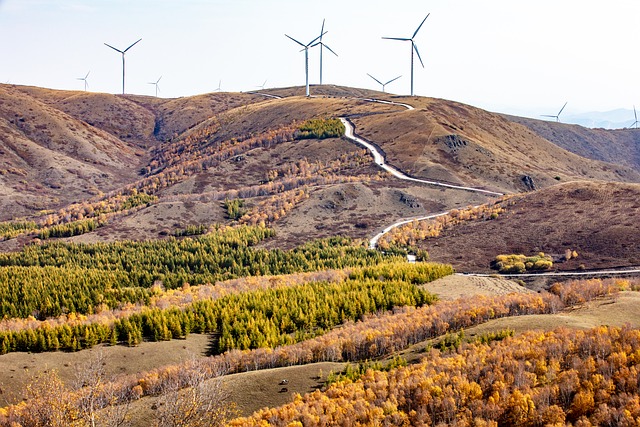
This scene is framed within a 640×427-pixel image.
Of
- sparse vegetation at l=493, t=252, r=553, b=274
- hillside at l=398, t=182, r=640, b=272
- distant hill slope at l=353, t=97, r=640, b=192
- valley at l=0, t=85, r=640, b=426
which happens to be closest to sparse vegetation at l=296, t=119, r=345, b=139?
valley at l=0, t=85, r=640, b=426

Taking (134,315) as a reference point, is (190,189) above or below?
above

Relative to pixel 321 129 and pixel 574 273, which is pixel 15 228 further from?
pixel 574 273

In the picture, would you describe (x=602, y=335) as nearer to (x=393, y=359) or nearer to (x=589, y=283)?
(x=393, y=359)

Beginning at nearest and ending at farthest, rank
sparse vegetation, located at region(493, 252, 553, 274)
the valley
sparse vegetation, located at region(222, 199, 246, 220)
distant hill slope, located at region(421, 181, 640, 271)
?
the valley → sparse vegetation, located at region(493, 252, 553, 274) → distant hill slope, located at region(421, 181, 640, 271) → sparse vegetation, located at region(222, 199, 246, 220)

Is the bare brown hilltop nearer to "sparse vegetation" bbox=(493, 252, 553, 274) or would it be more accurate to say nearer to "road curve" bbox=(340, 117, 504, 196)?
"road curve" bbox=(340, 117, 504, 196)

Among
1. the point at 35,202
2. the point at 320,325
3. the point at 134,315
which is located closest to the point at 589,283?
the point at 320,325

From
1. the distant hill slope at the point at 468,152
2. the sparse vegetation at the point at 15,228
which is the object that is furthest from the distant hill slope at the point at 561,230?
the sparse vegetation at the point at 15,228

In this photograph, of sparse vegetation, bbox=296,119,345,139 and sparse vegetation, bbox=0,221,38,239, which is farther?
sparse vegetation, bbox=296,119,345,139

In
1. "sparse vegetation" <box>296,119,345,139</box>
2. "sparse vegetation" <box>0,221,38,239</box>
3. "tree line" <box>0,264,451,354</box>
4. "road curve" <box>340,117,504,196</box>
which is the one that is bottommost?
"tree line" <box>0,264,451,354</box>
